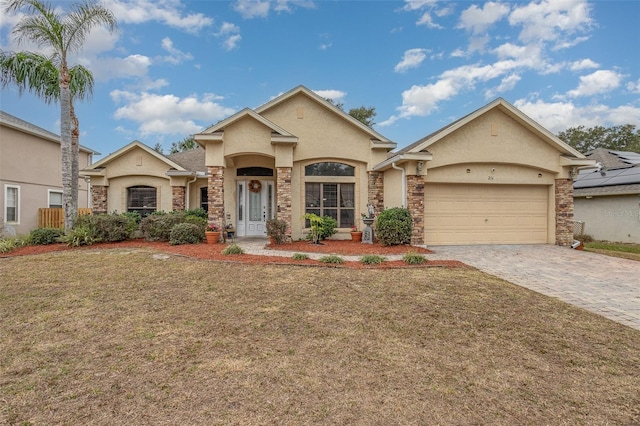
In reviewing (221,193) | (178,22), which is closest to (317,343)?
(221,193)

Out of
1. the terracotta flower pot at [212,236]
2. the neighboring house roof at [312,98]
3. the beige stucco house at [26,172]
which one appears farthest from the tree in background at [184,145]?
the terracotta flower pot at [212,236]

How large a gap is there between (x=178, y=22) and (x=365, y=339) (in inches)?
574

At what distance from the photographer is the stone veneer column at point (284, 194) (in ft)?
38.1

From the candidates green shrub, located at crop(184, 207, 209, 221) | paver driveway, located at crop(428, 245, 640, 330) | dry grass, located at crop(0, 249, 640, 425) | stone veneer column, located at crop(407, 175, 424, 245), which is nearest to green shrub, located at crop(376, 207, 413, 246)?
stone veneer column, located at crop(407, 175, 424, 245)

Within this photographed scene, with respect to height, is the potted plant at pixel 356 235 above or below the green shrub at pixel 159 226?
below

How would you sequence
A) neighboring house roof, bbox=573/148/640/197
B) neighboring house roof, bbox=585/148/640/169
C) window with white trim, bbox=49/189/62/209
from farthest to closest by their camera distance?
neighboring house roof, bbox=585/148/640/169 → window with white trim, bbox=49/189/62/209 → neighboring house roof, bbox=573/148/640/197

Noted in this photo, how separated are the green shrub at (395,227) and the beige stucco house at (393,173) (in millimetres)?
415

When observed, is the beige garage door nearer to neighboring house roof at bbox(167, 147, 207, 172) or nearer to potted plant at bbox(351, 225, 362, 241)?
potted plant at bbox(351, 225, 362, 241)

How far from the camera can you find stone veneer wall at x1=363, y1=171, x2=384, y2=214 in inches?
519

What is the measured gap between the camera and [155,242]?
1171cm

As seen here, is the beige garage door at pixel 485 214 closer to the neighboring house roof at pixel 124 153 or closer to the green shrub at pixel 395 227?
the green shrub at pixel 395 227

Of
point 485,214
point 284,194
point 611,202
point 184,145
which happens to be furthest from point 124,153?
point 184,145

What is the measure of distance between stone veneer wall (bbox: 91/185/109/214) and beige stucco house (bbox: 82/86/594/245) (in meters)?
3.57

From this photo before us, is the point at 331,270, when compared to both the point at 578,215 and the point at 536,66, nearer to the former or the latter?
the point at 536,66
